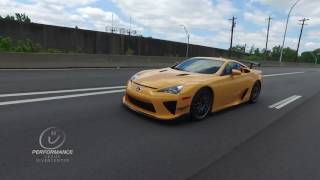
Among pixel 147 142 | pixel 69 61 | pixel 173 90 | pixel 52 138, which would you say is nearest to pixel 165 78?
pixel 173 90

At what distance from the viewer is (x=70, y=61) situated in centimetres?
1770

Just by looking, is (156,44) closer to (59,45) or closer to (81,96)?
(59,45)

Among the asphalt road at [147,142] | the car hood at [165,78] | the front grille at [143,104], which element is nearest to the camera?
the asphalt road at [147,142]

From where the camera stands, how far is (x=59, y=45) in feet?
99.5

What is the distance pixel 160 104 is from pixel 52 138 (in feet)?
6.66

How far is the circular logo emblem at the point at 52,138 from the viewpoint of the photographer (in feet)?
15.3

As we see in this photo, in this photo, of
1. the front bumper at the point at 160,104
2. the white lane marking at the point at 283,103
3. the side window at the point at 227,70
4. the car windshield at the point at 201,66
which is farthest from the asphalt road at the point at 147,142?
the white lane marking at the point at 283,103

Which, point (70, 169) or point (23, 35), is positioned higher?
point (23, 35)

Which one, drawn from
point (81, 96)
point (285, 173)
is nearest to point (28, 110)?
point (81, 96)

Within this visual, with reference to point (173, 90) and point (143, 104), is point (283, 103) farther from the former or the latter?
point (143, 104)

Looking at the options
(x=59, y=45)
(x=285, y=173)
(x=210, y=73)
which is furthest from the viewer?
(x=59, y=45)

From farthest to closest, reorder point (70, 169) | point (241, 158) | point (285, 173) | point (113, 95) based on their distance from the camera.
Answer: point (113, 95) < point (241, 158) < point (285, 173) < point (70, 169)

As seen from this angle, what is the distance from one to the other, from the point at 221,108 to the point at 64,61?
38.4 feet

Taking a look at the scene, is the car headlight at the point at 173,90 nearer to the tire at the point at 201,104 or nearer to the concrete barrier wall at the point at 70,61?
the tire at the point at 201,104
